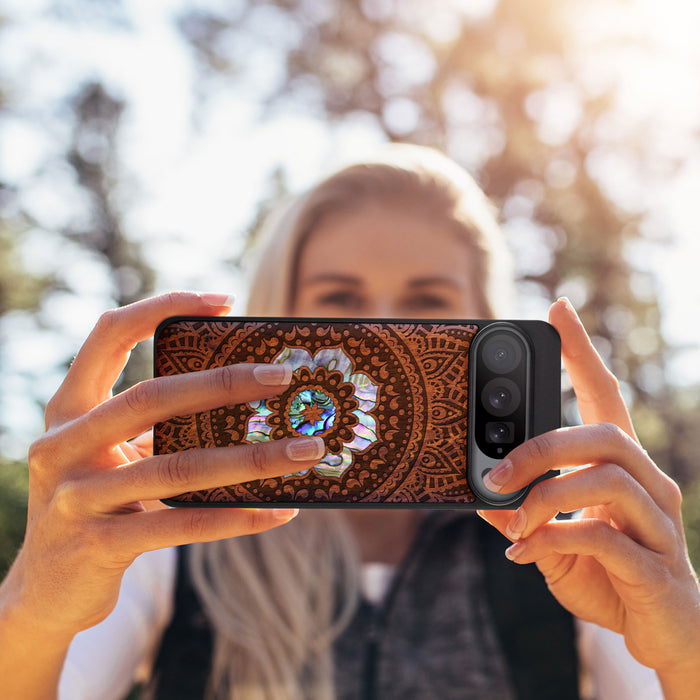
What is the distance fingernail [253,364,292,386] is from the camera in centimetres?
129

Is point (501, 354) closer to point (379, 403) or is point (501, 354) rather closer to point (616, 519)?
point (379, 403)

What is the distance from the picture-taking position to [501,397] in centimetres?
146

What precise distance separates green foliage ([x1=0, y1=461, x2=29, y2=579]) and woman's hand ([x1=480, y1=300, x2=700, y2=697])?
7.14m

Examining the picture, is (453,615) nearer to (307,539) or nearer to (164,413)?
(307,539)

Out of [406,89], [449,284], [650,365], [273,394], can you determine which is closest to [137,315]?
[273,394]

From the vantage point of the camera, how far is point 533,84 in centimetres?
871

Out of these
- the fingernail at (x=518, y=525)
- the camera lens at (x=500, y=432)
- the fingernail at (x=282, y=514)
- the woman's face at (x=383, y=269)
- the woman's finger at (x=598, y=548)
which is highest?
the woman's face at (x=383, y=269)

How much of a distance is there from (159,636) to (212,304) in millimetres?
1659

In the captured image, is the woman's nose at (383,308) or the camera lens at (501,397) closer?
the camera lens at (501,397)

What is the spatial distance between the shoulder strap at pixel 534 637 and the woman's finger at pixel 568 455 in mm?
1202

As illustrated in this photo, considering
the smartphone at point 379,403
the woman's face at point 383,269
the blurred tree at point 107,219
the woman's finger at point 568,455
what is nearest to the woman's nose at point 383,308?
the woman's face at point 383,269

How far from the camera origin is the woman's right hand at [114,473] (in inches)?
49.9

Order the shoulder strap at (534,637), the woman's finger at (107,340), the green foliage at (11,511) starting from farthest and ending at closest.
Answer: the green foliage at (11,511) → the shoulder strap at (534,637) → the woman's finger at (107,340)

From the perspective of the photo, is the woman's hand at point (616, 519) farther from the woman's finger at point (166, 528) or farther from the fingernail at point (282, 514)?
the woman's finger at point (166, 528)
